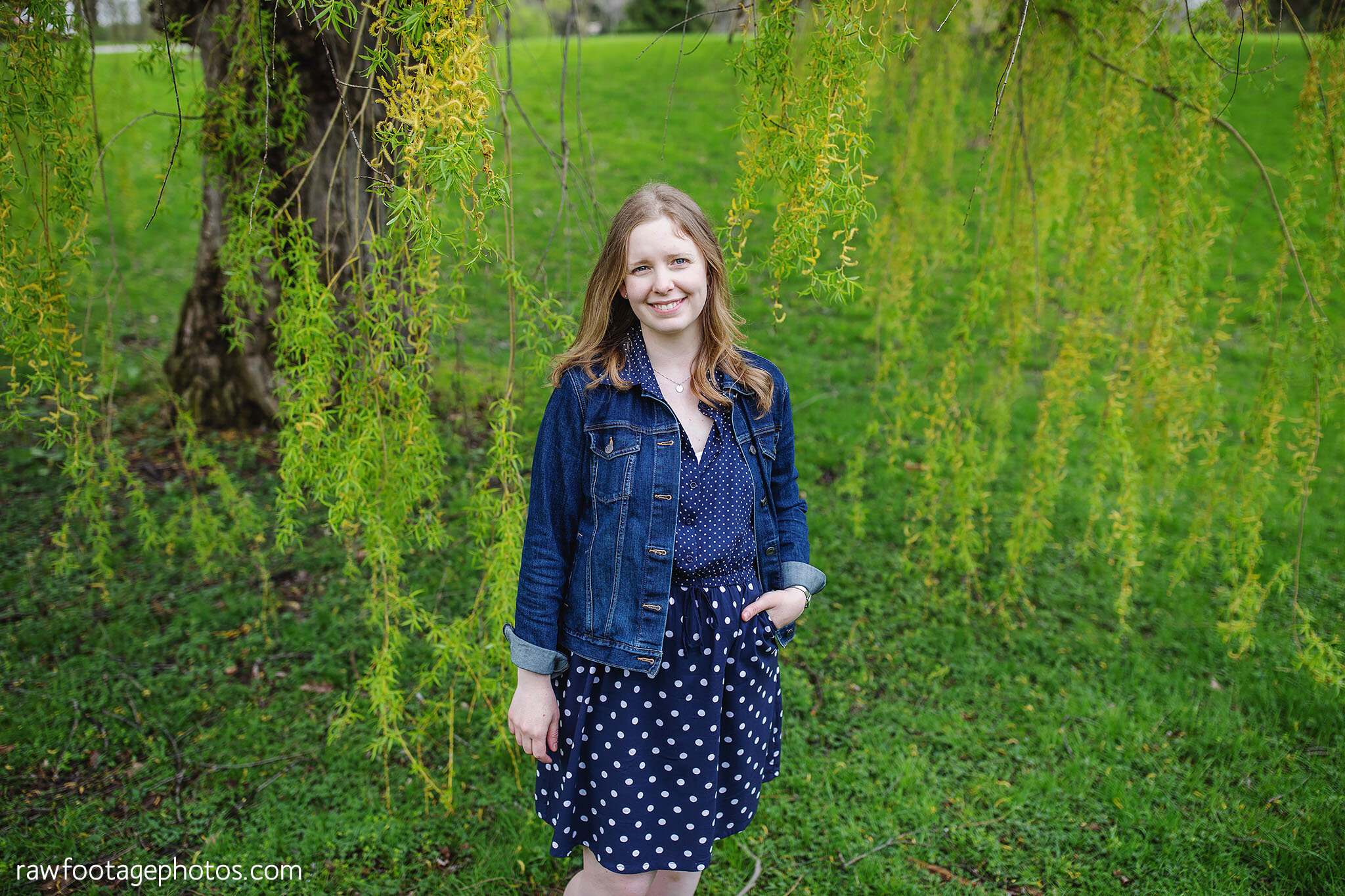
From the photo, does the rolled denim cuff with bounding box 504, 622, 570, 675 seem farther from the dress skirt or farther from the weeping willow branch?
the weeping willow branch

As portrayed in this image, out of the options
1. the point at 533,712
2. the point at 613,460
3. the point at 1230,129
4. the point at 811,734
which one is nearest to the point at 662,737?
the point at 533,712

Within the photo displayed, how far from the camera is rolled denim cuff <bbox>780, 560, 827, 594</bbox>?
1.68m

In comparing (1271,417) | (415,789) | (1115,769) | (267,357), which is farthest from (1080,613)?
(267,357)

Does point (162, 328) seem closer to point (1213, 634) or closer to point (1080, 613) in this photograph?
point (1080, 613)

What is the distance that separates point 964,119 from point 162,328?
483cm

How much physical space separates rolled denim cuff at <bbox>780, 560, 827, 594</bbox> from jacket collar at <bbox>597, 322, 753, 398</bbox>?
370 millimetres

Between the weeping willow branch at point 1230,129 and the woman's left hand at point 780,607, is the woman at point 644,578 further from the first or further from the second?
the weeping willow branch at point 1230,129

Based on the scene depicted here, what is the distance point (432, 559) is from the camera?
343 centimetres

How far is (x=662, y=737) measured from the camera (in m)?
Result: 1.55

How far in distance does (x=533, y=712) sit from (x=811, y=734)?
1471 mm

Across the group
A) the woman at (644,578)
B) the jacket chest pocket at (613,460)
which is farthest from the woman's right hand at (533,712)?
the jacket chest pocket at (613,460)

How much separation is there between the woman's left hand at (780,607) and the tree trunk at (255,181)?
1094 millimetres

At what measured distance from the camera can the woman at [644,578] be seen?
5.02 feet

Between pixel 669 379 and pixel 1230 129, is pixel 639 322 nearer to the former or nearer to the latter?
pixel 669 379
